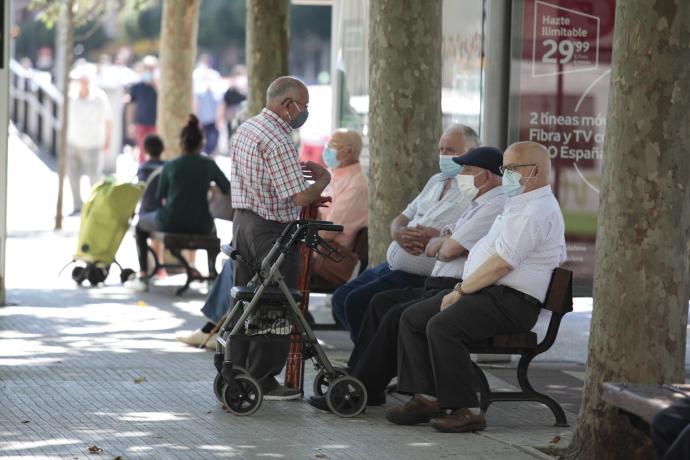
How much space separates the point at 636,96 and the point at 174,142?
1129cm

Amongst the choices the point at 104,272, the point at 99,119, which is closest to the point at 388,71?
the point at 104,272

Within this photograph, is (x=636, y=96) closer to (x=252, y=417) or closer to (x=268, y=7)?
(x=252, y=417)

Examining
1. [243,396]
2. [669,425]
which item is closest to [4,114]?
[243,396]

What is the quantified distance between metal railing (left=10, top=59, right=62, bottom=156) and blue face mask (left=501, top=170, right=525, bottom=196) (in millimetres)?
23914

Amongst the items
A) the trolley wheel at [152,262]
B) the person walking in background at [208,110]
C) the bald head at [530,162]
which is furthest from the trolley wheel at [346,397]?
the person walking in background at [208,110]

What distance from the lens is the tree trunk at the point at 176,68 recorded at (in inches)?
706

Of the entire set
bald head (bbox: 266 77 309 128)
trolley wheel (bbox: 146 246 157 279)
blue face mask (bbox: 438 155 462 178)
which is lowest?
trolley wheel (bbox: 146 246 157 279)

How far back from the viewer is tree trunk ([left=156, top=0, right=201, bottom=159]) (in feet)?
58.9

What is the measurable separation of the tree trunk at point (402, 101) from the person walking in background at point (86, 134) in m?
12.5

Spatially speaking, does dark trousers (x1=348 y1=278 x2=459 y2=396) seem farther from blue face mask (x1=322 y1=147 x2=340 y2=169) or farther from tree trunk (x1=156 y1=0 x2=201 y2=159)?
tree trunk (x1=156 y1=0 x2=201 y2=159)

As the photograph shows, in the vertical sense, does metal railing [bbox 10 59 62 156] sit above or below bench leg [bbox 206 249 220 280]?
above

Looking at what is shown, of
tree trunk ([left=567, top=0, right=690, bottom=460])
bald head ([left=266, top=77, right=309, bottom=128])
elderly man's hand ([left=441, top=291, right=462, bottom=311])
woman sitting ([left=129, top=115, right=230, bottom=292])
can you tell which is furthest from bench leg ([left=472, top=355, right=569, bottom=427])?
woman sitting ([left=129, top=115, right=230, bottom=292])

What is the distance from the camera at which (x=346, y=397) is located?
857 centimetres

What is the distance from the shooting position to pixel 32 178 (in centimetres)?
2794
